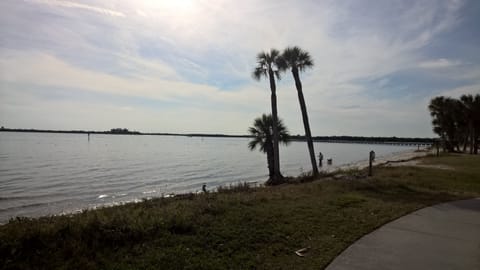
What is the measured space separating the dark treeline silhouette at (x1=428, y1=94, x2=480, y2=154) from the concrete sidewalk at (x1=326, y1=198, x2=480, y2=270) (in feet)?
143

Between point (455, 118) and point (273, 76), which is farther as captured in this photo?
point (455, 118)

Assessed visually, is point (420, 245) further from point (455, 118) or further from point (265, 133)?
point (455, 118)

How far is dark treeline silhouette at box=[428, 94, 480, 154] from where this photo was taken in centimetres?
4194

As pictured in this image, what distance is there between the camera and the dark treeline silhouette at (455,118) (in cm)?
4194

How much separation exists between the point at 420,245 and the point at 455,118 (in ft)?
164

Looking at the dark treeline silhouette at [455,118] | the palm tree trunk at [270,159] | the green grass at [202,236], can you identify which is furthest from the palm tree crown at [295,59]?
the dark treeline silhouette at [455,118]

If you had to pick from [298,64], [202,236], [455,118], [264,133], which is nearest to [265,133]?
[264,133]

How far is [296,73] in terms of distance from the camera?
802 inches

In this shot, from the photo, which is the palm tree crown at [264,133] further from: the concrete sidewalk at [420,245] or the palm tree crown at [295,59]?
the concrete sidewalk at [420,245]

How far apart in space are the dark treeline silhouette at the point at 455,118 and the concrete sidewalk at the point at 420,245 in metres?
43.5

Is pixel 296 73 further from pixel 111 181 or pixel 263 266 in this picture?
pixel 263 266

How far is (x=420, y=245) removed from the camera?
520cm

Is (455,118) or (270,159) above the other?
(455,118)

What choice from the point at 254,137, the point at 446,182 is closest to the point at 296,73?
the point at 254,137
